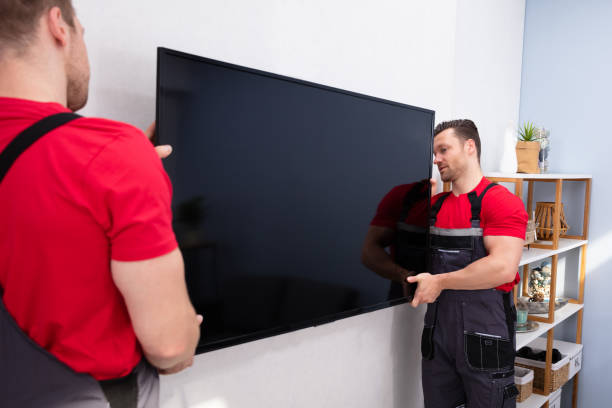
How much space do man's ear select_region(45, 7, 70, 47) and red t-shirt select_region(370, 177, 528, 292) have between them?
4.14ft

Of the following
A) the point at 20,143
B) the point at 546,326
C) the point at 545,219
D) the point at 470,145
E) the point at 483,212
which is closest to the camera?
the point at 20,143

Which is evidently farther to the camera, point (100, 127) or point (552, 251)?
point (552, 251)

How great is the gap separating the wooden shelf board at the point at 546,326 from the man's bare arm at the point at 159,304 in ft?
7.42

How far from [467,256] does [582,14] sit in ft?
8.00

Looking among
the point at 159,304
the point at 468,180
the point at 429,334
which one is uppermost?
the point at 468,180

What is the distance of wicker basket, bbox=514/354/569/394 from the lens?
9.83 ft

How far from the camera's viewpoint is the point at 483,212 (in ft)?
6.77

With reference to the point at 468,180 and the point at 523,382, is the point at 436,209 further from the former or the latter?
the point at 523,382

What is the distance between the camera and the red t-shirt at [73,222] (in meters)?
0.75

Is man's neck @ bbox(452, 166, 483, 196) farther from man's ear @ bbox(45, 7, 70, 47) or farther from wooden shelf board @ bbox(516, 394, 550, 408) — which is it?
man's ear @ bbox(45, 7, 70, 47)

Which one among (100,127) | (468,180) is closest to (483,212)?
(468,180)

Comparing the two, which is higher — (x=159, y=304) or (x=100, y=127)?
(x=100, y=127)

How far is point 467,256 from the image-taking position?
2.07m

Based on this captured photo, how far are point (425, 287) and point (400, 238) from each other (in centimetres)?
24
